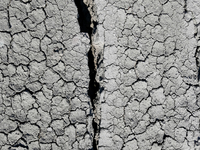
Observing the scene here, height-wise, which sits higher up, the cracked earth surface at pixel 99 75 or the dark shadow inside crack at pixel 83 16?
the dark shadow inside crack at pixel 83 16

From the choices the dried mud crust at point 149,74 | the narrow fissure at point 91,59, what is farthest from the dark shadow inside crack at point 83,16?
the dried mud crust at point 149,74

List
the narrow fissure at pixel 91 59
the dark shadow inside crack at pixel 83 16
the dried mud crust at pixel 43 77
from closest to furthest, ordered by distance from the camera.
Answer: the dried mud crust at pixel 43 77 → the narrow fissure at pixel 91 59 → the dark shadow inside crack at pixel 83 16

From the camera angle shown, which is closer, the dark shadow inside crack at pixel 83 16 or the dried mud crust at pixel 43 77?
the dried mud crust at pixel 43 77

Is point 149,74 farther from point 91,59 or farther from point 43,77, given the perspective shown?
point 43,77

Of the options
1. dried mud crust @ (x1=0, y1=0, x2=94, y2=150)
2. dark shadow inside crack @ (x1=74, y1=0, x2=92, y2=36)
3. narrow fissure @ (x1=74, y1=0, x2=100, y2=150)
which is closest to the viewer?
dried mud crust @ (x1=0, y1=0, x2=94, y2=150)

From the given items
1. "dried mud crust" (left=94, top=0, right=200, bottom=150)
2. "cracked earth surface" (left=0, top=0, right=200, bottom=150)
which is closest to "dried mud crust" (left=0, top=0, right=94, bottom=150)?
"cracked earth surface" (left=0, top=0, right=200, bottom=150)

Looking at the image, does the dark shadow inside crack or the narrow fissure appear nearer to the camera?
the narrow fissure

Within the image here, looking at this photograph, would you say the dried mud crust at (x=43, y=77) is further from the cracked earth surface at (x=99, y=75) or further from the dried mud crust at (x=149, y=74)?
the dried mud crust at (x=149, y=74)

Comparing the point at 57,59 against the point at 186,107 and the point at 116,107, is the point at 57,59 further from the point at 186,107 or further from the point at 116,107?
the point at 186,107

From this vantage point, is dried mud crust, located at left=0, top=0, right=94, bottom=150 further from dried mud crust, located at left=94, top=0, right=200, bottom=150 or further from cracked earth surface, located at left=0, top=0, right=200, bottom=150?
dried mud crust, located at left=94, top=0, right=200, bottom=150
